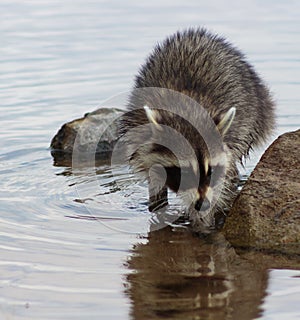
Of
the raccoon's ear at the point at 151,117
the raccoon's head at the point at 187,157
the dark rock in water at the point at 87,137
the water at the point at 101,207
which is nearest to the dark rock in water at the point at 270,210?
the water at the point at 101,207

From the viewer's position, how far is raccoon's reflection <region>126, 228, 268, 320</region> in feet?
21.5

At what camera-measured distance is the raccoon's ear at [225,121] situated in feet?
27.1

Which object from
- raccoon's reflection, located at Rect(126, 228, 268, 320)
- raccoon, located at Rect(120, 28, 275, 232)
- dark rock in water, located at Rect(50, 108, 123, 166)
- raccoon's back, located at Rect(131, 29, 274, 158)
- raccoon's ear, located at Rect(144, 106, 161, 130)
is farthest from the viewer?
dark rock in water, located at Rect(50, 108, 123, 166)

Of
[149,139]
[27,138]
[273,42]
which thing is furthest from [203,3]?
[149,139]

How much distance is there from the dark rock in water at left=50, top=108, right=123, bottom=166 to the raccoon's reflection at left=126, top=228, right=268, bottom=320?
3.10 m

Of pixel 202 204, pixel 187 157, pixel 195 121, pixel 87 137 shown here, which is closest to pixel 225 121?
pixel 195 121

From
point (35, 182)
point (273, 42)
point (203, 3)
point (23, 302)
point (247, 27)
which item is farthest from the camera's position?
point (203, 3)

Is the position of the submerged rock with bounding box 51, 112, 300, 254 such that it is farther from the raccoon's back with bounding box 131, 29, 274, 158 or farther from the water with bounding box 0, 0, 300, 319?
the raccoon's back with bounding box 131, 29, 274, 158

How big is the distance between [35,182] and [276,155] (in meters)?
2.76

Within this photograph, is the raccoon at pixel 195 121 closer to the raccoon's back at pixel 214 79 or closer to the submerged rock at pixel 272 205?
the raccoon's back at pixel 214 79

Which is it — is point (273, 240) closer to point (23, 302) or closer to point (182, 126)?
point (182, 126)

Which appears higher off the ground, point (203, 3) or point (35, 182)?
point (203, 3)

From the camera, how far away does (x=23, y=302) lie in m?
6.73

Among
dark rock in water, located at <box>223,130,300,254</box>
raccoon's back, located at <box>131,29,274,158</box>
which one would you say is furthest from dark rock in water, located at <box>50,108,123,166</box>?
dark rock in water, located at <box>223,130,300,254</box>
